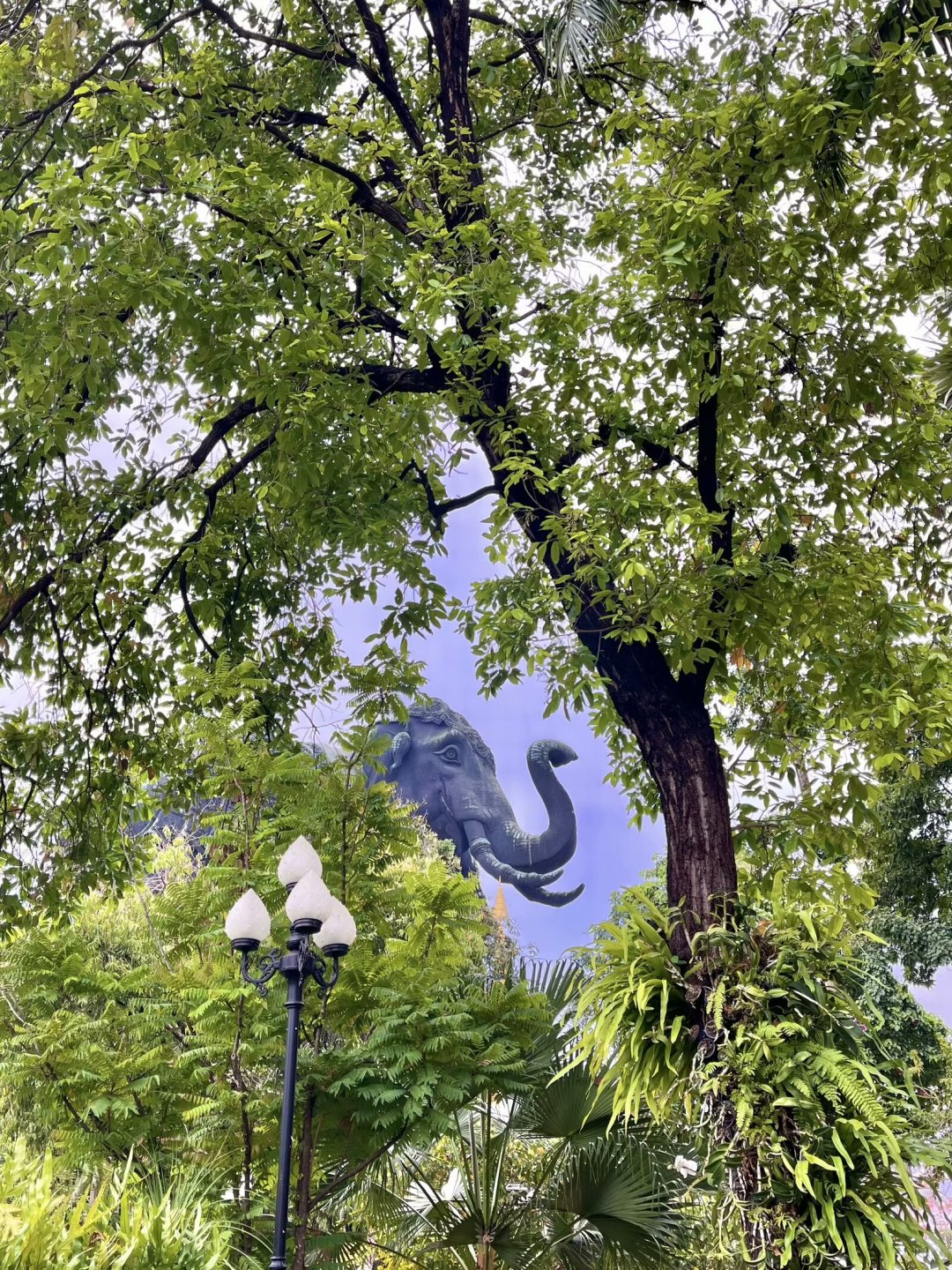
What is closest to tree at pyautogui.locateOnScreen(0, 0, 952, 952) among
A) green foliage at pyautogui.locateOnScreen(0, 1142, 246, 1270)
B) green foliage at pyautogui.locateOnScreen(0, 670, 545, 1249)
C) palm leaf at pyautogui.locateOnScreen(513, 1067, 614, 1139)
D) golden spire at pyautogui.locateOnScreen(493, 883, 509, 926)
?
green foliage at pyautogui.locateOnScreen(0, 670, 545, 1249)

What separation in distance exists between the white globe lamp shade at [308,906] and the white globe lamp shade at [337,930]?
0.09m

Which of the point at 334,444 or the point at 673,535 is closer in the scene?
the point at 673,535

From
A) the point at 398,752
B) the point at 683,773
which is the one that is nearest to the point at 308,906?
the point at 683,773

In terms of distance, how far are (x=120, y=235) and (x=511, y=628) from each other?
11.5 feet

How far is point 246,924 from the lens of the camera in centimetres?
599

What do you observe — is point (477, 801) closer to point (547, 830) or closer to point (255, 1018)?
point (547, 830)

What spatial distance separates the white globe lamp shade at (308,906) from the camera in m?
5.71

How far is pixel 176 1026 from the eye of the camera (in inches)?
289

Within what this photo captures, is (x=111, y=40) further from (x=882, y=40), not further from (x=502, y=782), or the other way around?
(x=502, y=782)

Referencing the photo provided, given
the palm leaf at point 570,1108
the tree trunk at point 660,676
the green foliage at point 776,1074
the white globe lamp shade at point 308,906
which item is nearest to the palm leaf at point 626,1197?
the palm leaf at point 570,1108

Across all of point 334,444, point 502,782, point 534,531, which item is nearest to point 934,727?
point 534,531

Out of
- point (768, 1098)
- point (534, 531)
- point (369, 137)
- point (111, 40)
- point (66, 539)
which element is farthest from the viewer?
point (369, 137)

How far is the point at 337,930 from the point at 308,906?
11.4 inches

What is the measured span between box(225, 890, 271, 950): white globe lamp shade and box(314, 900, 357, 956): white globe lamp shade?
0.33 metres
